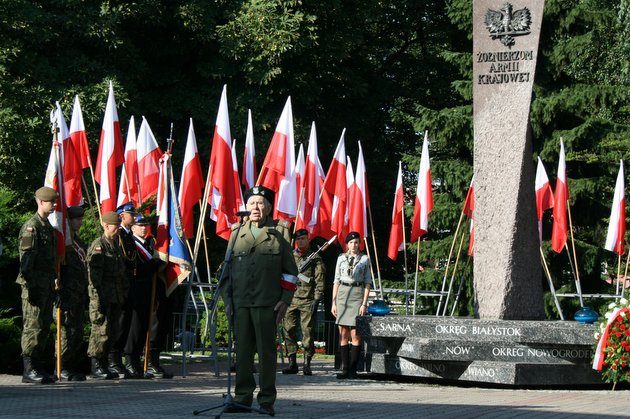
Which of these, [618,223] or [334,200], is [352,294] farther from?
[618,223]

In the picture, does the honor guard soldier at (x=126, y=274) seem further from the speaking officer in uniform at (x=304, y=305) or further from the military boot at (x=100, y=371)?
the speaking officer in uniform at (x=304, y=305)

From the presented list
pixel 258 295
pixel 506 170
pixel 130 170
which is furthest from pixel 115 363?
pixel 506 170

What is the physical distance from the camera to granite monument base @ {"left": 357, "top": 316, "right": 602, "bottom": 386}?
13.8 m

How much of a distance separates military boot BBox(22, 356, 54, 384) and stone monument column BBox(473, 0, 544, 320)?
228 inches

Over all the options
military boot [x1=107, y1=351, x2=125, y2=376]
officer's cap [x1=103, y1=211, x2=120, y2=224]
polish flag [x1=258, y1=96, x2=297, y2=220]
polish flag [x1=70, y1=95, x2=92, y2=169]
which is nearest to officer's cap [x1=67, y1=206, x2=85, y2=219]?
officer's cap [x1=103, y1=211, x2=120, y2=224]

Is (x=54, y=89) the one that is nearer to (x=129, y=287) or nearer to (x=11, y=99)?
(x=11, y=99)

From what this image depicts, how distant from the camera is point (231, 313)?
33.4 ft

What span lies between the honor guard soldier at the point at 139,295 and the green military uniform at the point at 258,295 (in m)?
4.21

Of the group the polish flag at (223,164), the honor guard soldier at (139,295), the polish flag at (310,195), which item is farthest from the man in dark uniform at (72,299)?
the polish flag at (310,195)

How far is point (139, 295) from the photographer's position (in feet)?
46.8

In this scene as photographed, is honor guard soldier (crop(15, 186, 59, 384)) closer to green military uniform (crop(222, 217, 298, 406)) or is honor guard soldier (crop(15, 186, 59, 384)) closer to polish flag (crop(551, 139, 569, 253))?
green military uniform (crop(222, 217, 298, 406))

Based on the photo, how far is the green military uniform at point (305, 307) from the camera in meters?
15.9

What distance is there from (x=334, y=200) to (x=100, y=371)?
22.1 ft

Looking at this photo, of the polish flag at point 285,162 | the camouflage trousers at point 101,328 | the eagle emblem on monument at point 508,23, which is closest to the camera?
the camouflage trousers at point 101,328
